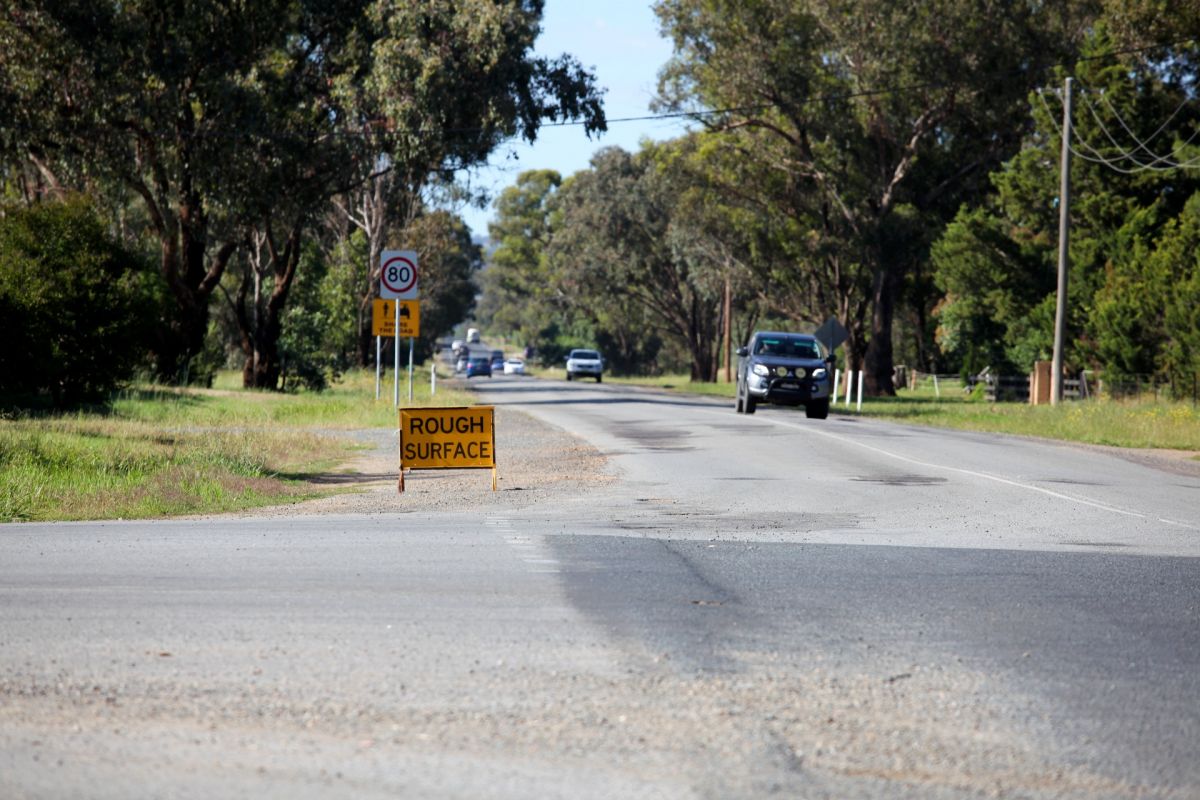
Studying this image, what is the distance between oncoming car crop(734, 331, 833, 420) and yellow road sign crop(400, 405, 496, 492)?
18535 mm

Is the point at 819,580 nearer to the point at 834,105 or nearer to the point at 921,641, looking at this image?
the point at 921,641

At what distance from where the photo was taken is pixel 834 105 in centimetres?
5938

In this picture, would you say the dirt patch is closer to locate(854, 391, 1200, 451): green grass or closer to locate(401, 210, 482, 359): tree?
locate(854, 391, 1200, 451): green grass

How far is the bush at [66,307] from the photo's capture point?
2973cm

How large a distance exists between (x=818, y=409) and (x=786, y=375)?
141 cm

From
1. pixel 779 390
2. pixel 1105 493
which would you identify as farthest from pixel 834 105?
pixel 1105 493

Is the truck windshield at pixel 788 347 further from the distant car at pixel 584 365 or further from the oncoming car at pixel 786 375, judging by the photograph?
the distant car at pixel 584 365

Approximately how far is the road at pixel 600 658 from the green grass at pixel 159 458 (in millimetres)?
2140

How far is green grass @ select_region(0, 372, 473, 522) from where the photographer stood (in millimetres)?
15641

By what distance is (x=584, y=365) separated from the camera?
90.6 meters

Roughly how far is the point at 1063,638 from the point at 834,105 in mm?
53091

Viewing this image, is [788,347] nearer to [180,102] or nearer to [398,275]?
[398,275]

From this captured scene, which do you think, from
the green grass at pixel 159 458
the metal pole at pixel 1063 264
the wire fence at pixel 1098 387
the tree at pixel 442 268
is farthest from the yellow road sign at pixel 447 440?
the tree at pixel 442 268

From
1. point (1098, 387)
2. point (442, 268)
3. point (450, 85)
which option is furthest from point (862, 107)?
point (442, 268)
